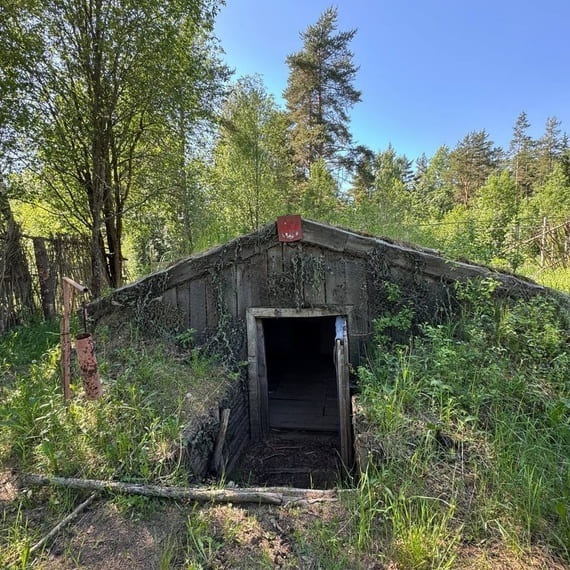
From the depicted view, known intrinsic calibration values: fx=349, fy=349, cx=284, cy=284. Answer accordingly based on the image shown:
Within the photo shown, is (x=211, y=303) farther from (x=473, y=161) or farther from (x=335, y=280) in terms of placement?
(x=473, y=161)

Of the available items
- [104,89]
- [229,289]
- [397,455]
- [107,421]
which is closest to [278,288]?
[229,289]

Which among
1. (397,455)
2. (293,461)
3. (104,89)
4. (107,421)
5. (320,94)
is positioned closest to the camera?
(397,455)

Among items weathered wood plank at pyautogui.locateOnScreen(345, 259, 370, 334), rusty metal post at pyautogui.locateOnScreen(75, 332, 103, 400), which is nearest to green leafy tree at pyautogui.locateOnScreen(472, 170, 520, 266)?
weathered wood plank at pyautogui.locateOnScreen(345, 259, 370, 334)

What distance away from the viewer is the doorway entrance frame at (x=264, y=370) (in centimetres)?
372

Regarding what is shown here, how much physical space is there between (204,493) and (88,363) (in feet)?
3.78

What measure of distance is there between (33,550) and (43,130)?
5622 mm

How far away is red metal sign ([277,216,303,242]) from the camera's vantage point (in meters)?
4.00

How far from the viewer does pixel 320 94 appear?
16594mm

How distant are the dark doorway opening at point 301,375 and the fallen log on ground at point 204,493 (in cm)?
292

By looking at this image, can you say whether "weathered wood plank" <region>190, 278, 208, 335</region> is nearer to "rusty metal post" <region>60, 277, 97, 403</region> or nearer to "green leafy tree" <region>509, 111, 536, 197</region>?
"rusty metal post" <region>60, 277, 97, 403</region>

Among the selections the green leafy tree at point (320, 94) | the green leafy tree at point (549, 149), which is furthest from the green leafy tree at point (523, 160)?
the green leafy tree at point (320, 94)

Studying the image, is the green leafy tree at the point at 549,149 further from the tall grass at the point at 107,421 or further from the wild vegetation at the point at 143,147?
the tall grass at the point at 107,421

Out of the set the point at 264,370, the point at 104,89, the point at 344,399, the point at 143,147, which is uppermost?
the point at 104,89

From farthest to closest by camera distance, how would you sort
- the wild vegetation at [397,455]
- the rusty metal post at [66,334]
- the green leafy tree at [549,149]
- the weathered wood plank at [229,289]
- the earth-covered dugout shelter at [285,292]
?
the green leafy tree at [549,149] < the weathered wood plank at [229,289] < the earth-covered dugout shelter at [285,292] < the rusty metal post at [66,334] < the wild vegetation at [397,455]
